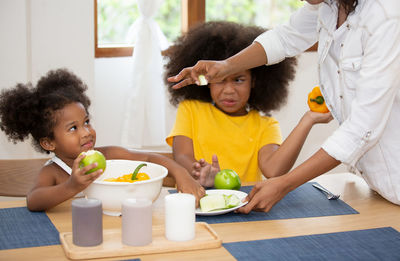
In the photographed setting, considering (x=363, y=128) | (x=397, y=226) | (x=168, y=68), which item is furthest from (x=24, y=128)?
(x=397, y=226)

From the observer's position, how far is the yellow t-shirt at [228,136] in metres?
2.25

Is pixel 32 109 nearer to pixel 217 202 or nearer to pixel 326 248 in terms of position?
pixel 217 202

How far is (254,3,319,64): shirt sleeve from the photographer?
1.97m

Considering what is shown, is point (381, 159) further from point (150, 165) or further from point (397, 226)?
point (150, 165)

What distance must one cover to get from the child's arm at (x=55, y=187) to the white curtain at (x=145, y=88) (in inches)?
65.1

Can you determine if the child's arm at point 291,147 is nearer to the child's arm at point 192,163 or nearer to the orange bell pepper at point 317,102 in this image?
the orange bell pepper at point 317,102

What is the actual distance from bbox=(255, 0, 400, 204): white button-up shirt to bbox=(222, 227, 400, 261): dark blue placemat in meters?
0.23

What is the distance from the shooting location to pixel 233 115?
2359 millimetres

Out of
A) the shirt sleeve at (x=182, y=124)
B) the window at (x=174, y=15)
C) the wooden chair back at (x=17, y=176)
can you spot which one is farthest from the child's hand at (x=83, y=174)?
the window at (x=174, y=15)

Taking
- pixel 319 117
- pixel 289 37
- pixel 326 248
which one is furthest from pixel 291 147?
pixel 326 248

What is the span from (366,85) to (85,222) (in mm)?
795

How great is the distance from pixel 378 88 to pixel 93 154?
75 cm

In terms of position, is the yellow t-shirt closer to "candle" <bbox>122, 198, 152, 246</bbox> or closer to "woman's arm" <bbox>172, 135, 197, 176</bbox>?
"woman's arm" <bbox>172, 135, 197, 176</bbox>

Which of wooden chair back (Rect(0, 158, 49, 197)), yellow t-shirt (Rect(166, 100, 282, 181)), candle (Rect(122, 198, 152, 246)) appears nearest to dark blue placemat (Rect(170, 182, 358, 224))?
candle (Rect(122, 198, 152, 246))
